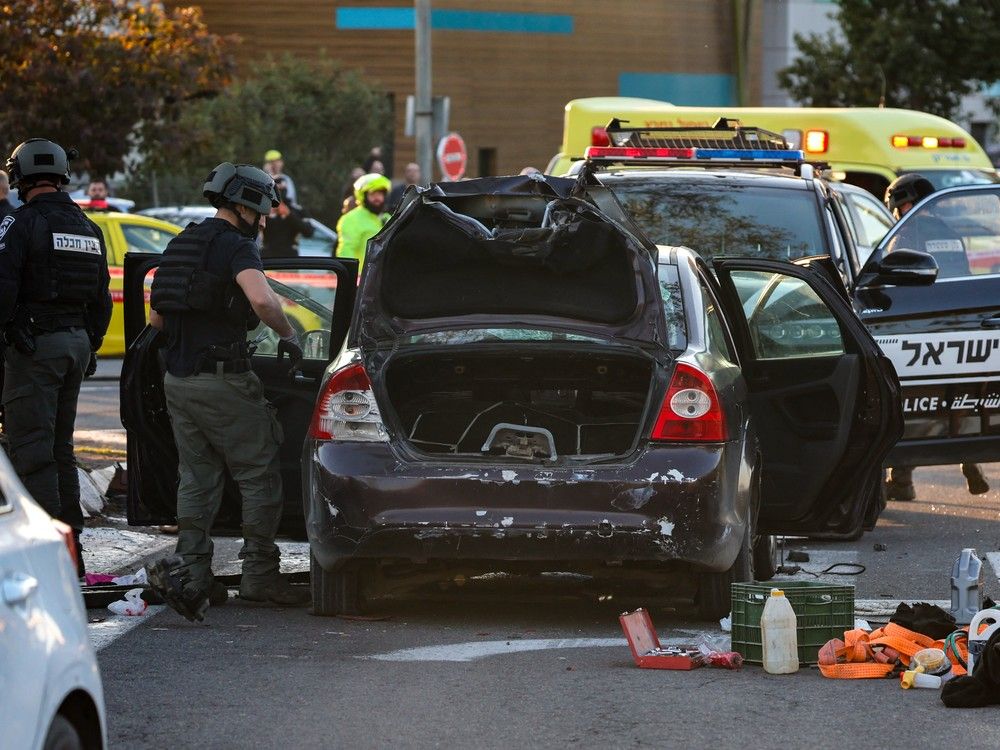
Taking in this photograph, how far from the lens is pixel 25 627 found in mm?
4078

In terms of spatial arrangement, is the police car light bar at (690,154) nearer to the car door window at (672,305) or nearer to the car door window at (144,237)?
the car door window at (672,305)

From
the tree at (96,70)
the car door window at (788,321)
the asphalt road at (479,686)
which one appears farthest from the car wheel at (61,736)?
the tree at (96,70)

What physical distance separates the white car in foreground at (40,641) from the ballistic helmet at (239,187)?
3.76 m

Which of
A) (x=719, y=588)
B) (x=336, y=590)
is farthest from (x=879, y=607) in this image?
(x=336, y=590)

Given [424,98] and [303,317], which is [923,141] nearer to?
[424,98]

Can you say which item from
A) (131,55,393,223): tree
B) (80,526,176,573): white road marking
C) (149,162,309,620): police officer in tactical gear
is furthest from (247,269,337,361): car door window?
(131,55,393,223): tree

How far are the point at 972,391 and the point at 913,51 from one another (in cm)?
2968

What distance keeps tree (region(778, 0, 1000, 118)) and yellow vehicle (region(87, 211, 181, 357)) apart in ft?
68.1

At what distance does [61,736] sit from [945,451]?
714 centimetres

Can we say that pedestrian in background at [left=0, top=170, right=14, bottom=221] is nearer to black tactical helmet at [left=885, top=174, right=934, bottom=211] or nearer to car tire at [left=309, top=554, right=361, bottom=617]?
car tire at [left=309, top=554, right=361, bottom=617]

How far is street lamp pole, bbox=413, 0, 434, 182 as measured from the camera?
25859 mm

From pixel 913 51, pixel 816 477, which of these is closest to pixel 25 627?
pixel 816 477

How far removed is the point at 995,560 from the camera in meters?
9.62

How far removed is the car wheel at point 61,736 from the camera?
4180 millimetres
